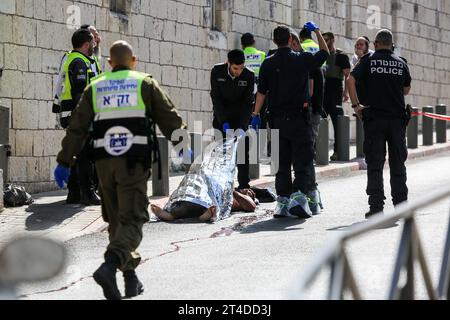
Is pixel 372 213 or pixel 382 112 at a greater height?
pixel 382 112

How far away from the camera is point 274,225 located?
10781 mm

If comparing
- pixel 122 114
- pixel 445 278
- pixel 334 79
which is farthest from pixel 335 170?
pixel 445 278

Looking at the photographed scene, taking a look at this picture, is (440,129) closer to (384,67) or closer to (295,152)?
(295,152)

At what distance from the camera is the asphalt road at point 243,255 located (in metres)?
5.61

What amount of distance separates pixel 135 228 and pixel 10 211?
15.3 ft

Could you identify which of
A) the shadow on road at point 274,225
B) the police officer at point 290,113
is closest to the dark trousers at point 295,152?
the police officer at point 290,113

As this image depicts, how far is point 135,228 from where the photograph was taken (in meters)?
7.10

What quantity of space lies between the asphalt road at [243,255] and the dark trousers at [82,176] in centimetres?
107

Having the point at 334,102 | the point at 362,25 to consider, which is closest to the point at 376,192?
the point at 334,102

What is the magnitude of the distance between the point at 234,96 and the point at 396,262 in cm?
809

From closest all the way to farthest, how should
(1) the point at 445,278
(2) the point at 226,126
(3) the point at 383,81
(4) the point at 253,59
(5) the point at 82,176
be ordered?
(1) the point at 445,278
(3) the point at 383,81
(5) the point at 82,176
(2) the point at 226,126
(4) the point at 253,59

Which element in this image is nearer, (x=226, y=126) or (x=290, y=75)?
(x=290, y=75)

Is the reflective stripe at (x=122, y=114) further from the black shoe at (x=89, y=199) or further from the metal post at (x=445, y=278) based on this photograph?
the black shoe at (x=89, y=199)

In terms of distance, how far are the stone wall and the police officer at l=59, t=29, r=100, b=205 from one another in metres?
1.24
